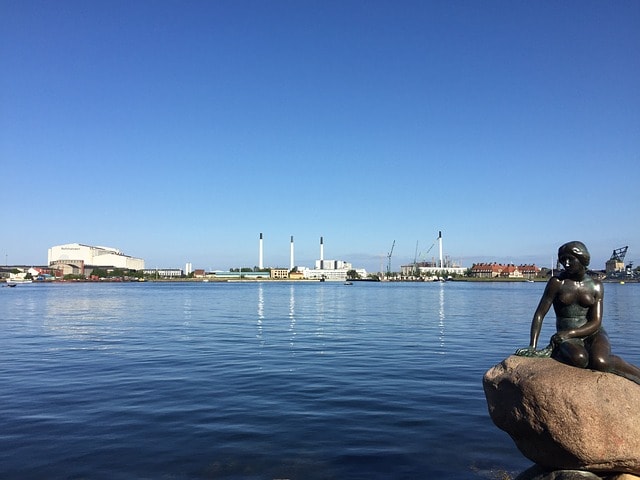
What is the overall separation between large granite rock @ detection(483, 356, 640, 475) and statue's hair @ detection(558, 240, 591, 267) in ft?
5.13

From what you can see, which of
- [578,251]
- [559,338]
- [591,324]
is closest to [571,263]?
[578,251]

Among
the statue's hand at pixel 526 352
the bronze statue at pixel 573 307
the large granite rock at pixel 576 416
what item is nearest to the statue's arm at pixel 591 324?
the bronze statue at pixel 573 307

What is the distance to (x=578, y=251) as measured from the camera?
23.7ft

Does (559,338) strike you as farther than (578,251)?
No

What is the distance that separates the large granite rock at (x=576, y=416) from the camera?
19.1ft

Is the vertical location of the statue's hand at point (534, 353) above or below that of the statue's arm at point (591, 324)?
below

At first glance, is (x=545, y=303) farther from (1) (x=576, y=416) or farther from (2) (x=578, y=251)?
(1) (x=576, y=416)

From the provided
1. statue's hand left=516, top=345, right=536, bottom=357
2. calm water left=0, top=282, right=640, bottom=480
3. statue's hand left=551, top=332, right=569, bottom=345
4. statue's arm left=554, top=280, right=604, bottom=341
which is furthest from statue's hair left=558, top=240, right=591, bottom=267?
calm water left=0, top=282, right=640, bottom=480

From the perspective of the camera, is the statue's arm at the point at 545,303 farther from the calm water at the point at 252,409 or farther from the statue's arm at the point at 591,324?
the calm water at the point at 252,409

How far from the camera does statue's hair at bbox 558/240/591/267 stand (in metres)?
7.21

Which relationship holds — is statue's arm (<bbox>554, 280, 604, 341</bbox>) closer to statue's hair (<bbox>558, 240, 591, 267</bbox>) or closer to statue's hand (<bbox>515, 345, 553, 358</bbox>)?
statue's hand (<bbox>515, 345, 553, 358</bbox>)

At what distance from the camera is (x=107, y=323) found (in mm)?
35062

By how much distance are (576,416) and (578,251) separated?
7.55 ft

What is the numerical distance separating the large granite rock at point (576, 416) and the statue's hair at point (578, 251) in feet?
5.13
